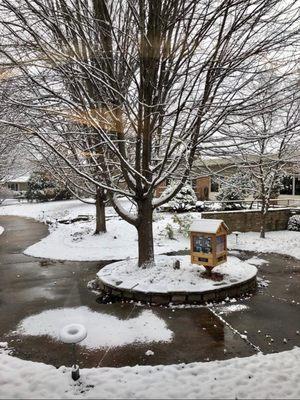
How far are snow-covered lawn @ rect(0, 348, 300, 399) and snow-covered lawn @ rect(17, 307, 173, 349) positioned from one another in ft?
3.11

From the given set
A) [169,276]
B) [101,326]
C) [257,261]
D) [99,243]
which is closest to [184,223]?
[99,243]

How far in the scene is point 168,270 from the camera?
28.8ft

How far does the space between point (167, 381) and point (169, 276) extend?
383 centimetres

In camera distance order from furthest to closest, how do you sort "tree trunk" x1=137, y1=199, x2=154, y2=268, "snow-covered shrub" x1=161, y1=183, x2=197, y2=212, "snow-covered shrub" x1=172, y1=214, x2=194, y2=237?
"snow-covered shrub" x1=161, y1=183, x2=197, y2=212, "snow-covered shrub" x1=172, y1=214, x2=194, y2=237, "tree trunk" x1=137, y1=199, x2=154, y2=268

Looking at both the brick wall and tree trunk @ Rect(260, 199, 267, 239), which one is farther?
the brick wall

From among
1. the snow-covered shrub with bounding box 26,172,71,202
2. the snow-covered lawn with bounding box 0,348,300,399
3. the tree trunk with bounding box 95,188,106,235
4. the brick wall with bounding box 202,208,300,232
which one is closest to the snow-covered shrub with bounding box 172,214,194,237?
the brick wall with bounding box 202,208,300,232

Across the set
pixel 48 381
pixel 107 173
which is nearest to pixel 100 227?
pixel 107 173

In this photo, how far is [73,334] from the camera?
4270 millimetres

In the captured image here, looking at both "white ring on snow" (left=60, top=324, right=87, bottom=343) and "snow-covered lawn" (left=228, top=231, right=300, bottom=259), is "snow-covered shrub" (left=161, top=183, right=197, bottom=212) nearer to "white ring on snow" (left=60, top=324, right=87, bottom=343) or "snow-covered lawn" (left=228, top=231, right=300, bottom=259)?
"snow-covered lawn" (left=228, top=231, right=300, bottom=259)

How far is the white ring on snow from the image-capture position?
13.8ft

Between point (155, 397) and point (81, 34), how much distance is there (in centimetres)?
641

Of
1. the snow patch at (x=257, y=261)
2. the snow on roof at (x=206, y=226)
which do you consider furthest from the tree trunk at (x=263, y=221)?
the snow on roof at (x=206, y=226)

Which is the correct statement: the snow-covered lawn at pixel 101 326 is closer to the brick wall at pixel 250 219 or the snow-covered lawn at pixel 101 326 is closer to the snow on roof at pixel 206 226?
the snow on roof at pixel 206 226

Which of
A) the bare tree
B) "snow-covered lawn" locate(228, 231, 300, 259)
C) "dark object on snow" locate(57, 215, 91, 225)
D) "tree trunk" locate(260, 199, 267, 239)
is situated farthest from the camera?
"dark object on snow" locate(57, 215, 91, 225)
